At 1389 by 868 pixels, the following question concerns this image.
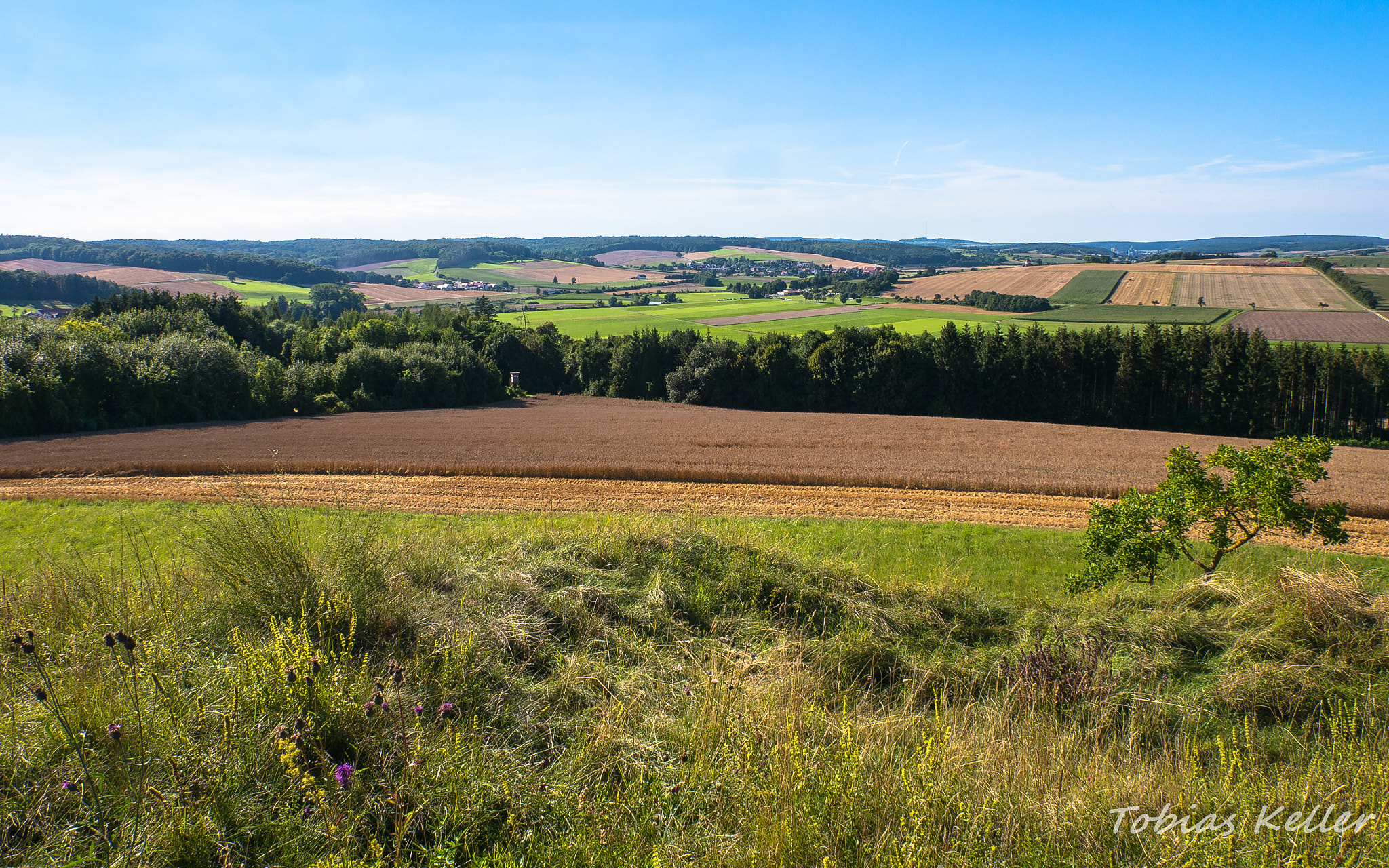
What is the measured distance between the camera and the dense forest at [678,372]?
3662 cm

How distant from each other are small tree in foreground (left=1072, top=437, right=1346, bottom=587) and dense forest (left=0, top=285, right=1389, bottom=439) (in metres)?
43.9

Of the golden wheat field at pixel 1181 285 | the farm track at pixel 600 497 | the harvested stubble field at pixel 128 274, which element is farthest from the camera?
the harvested stubble field at pixel 128 274

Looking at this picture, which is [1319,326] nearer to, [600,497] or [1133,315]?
[1133,315]

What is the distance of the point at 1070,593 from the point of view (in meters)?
11.9

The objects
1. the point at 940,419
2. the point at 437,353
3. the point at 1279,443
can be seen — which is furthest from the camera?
the point at 437,353

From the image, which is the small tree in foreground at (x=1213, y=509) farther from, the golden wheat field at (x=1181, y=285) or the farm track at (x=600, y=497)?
the golden wheat field at (x=1181, y=285)

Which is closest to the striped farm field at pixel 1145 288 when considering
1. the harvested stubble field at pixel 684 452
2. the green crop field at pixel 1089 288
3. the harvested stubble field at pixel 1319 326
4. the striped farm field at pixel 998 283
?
the green crop field at pixel 1089 288

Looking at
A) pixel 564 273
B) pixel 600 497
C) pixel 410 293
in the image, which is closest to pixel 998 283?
pixel 564 273

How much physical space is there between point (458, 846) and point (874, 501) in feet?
71.7

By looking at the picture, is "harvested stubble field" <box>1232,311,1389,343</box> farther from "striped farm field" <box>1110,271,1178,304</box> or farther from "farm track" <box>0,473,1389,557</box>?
"farm track" <box>0,473,1389,557</box>

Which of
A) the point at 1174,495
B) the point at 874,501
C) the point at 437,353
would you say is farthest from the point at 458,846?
the point at 437,353

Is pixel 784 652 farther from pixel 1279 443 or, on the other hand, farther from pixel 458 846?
pixel 1279 443

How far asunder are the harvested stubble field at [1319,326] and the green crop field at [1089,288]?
21.0 meters

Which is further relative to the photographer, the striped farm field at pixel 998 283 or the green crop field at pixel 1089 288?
the striped farm field at pixel 998 283
